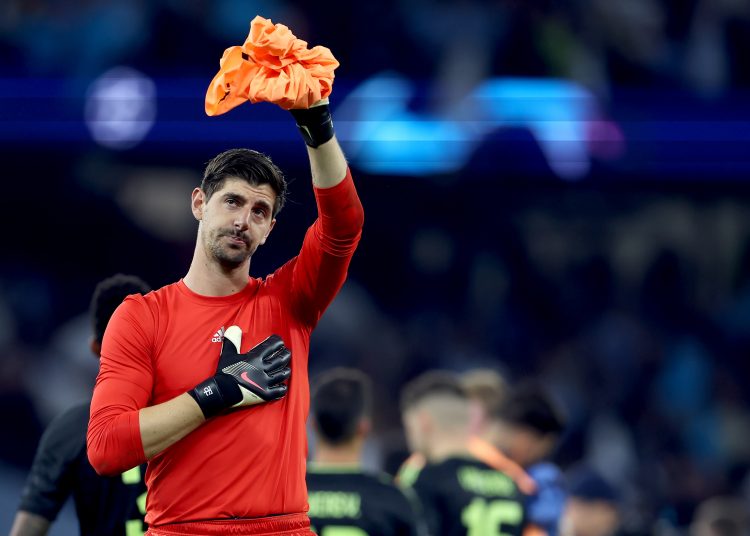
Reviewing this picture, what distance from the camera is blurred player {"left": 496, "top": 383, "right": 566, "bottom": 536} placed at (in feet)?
19.3

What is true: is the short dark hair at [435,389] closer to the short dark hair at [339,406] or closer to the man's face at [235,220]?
the short dark hair at [339,406]

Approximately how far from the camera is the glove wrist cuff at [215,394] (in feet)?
8.87

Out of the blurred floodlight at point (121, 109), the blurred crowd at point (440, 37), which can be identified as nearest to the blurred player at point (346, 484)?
the blurred floodlight at point (121, 109)

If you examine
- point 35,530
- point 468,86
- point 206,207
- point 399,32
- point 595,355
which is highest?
point 399,32

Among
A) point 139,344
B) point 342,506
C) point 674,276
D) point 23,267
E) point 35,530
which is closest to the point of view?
point 139,344

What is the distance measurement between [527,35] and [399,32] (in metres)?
1.06

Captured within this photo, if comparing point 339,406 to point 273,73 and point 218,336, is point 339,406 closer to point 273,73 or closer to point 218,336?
point 218,336

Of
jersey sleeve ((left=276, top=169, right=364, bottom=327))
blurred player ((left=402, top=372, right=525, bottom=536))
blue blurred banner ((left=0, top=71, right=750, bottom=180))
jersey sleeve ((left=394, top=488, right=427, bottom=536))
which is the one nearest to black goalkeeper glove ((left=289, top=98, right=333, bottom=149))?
jersey sleeve ((left=276, top=169, right=364, bottom=327))

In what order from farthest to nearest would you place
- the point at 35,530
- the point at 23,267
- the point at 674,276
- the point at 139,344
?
the point at 674,276 → the point at 23,267 → the point at 35,530 → the point at 139,344

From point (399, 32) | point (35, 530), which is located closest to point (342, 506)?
point (35, 530)

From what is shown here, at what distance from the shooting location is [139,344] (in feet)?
9.30

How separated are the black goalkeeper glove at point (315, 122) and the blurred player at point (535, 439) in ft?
11.2

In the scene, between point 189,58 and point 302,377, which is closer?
point 302,377

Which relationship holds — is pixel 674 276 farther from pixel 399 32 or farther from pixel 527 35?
pixel 399 32
